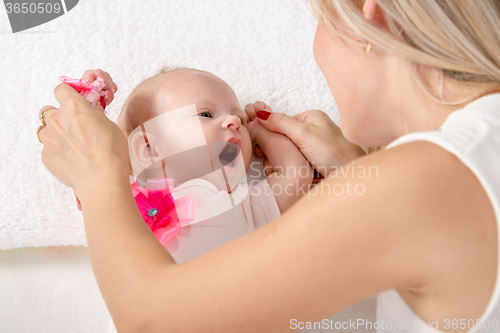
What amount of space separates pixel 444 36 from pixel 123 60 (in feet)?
4.10

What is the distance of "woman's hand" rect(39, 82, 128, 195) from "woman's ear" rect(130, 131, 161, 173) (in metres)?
0.28

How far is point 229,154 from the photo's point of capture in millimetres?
1376

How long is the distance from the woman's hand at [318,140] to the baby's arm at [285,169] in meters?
0.03

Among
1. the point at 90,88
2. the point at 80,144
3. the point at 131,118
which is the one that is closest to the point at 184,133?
the point at 131,118

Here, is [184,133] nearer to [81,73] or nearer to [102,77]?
[102,77]

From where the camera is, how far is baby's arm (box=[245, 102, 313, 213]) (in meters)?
1.37

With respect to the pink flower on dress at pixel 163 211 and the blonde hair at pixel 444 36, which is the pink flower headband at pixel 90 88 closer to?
the pink flower on dress at pixel 163 211

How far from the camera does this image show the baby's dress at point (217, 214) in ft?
4.04

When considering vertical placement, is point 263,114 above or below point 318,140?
above

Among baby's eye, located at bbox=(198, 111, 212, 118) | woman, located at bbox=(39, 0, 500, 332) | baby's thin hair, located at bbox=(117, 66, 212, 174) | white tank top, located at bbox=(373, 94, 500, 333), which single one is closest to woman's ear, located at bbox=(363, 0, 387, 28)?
woman, located at bbox=(39, 0, 500, 332)

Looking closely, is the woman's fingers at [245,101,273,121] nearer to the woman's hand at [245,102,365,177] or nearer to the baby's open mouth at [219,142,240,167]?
the woman's hand at [245,102,365,177]

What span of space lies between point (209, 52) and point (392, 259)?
1285 mm

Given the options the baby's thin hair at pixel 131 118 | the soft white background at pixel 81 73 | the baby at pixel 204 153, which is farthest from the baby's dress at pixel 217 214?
the soft white background at pixel 81 73

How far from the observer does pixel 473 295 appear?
680 mm
